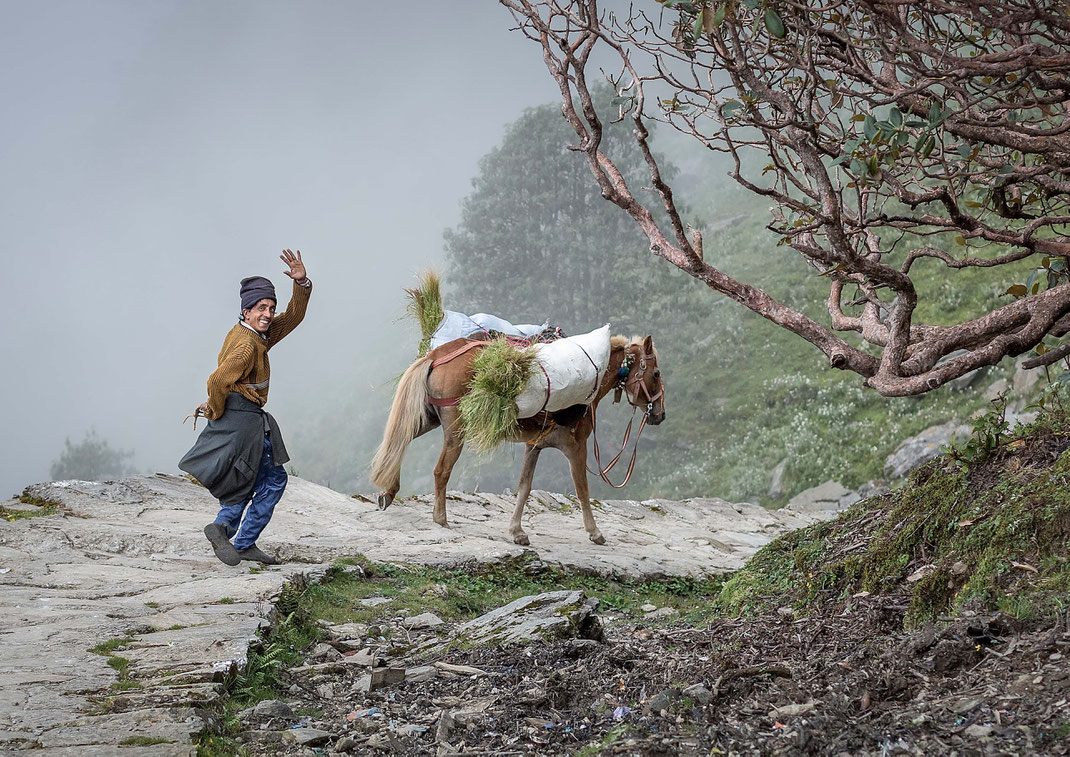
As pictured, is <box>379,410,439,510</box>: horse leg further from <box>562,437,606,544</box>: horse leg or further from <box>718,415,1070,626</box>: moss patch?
<box>718,415,1070,626</box>: moss patch

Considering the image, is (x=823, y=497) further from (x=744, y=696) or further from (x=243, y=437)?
(x=744, y=696)

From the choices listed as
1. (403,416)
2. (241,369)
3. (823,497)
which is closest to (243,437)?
(241,369)

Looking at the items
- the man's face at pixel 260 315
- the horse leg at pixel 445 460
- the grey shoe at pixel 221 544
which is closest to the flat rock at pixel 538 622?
the grey shoe at pixel 221 544

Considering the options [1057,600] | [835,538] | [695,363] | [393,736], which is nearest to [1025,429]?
[835,538]

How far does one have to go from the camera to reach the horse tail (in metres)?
8.66

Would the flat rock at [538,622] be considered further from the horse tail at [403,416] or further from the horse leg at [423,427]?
the horse leg at [423,427]

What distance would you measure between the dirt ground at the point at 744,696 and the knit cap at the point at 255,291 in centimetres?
326

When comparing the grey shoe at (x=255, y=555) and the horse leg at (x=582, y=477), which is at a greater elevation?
the horse leg at (x=582, y=477)

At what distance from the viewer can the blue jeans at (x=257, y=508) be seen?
21.6 feet

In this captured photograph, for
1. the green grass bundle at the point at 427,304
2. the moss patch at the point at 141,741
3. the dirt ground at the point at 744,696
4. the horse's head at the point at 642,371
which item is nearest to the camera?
the dirt ground at the point at 744,696

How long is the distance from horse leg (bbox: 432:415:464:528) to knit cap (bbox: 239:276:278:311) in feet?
8.62

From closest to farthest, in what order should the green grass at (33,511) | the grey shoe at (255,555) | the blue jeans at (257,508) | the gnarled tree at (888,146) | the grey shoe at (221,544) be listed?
the gnarled tree at (888,146), the grey shoe at (221,544), the blue jeans at (257,508), the grey shoe at (255,555), the green grass at (33,511)

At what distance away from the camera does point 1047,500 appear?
3596 millimetres

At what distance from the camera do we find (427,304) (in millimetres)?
9141
